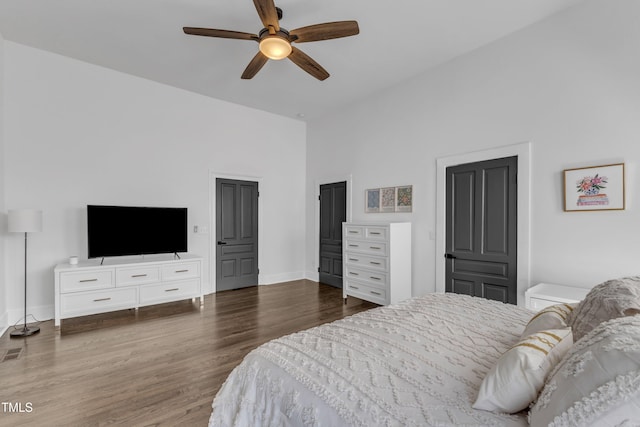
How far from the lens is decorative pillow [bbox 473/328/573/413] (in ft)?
3.09

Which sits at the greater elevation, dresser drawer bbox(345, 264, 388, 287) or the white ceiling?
the white ceiling

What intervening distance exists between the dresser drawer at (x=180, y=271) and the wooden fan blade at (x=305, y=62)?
3113mm

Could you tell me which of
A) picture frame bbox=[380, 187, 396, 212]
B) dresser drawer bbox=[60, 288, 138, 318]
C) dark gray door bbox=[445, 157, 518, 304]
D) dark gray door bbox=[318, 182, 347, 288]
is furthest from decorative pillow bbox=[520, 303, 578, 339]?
dresser drawer bbox=[60, 288, 138, 318]

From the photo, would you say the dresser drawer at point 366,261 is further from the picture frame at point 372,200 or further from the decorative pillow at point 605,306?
the decorative pillow at point 605,306

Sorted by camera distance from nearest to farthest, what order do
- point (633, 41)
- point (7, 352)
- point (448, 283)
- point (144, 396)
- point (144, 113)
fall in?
point (144, 396)
point (633, 41)
point (7, 352)
point (448, 283)
point (144, 113)

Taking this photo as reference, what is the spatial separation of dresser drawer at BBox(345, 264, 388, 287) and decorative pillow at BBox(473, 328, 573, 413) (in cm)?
312

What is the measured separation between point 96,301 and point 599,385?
458 cm

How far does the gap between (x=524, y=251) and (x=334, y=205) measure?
3206 millimetres

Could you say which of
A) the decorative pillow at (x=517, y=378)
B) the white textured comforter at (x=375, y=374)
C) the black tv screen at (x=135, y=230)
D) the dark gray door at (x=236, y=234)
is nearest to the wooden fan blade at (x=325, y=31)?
the white textured comforter at (x=375, y=374)

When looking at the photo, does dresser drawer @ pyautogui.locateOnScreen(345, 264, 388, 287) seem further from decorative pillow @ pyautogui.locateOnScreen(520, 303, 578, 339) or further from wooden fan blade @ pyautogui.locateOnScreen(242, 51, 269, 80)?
wooden fan blade @ pyautogui.locateOnScreen(242, 51, 269, 80)

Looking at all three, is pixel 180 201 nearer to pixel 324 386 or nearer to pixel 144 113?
pixel 144 113

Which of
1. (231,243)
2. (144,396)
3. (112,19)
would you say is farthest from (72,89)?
(144,396)

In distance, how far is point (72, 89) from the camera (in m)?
3.99

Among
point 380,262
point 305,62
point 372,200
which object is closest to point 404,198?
point 372,200
